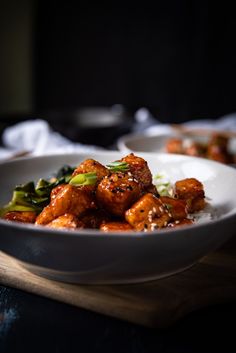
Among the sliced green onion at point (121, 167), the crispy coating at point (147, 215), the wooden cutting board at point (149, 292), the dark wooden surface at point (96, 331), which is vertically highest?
the sliced green onion at point (121, 167)

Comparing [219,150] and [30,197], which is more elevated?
[30,197]

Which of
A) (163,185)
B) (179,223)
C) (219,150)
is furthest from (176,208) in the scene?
(219,150)

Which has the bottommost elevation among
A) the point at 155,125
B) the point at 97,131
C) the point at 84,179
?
the point at 155,125

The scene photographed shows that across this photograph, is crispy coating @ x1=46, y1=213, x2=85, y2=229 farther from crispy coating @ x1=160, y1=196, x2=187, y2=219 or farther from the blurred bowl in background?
the blurred bowl in background

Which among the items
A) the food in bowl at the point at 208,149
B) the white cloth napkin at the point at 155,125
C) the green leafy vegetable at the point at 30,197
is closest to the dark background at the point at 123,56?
the white cloth napkin at the point at 155,125

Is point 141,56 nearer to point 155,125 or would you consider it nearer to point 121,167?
point 155,125

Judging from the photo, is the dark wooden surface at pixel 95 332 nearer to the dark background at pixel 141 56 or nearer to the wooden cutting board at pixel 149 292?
the wooden cutting board at pixel 149 292

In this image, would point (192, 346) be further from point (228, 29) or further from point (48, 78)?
point (48, 78)
